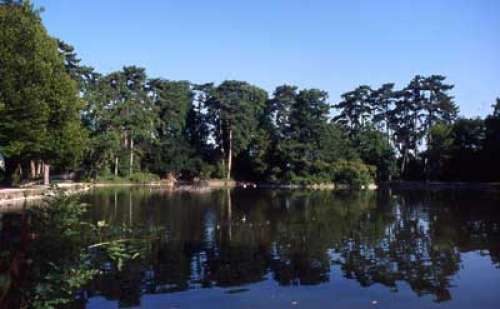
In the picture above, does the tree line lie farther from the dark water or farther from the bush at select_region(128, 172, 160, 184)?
the dark water

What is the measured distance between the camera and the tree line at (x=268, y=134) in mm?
69562

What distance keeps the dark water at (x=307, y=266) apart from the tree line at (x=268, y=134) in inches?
1564

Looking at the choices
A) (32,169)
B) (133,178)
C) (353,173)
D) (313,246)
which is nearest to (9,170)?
(32,169)

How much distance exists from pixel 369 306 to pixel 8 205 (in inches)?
1021

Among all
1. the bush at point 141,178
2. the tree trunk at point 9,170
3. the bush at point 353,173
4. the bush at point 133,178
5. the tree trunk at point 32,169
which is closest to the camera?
the tree trunk at point 9,170

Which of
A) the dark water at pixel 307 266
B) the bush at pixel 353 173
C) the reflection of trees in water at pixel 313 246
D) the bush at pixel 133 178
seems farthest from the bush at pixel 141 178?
the dark water at pixel 307 266

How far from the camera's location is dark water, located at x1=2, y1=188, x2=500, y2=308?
41.4 ft

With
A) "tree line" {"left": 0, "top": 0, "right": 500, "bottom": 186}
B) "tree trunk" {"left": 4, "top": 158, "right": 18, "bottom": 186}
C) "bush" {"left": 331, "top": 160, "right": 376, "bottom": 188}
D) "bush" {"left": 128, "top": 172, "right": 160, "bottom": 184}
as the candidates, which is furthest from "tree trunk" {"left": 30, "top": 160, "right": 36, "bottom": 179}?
"bush" {"left": 331, "top": 160, "right": 376, "bottom": 188}

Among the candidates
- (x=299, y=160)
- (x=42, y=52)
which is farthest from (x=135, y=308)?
(x=299, y=160)

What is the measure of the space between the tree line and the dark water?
3972cm

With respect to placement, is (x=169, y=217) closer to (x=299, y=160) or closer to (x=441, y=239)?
(x=441, y=239)

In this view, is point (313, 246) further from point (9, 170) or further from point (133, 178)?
point (133, 178)

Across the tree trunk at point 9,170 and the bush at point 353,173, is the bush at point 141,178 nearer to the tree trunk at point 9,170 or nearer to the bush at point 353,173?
the bush at point 353,173

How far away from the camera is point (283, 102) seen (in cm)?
8275
